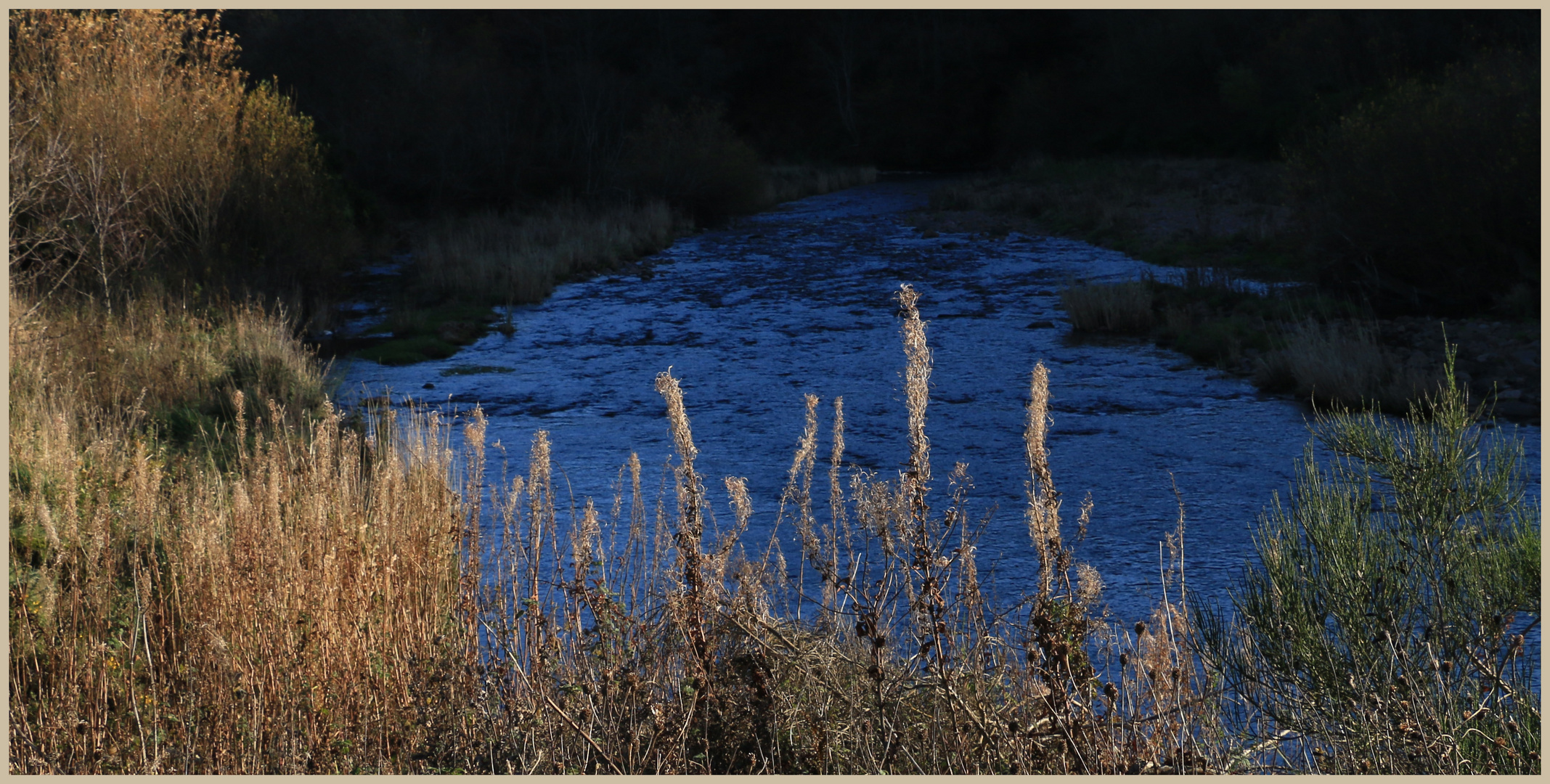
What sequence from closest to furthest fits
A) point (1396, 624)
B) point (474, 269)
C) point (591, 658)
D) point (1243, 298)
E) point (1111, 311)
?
point (1396, 624) < point (591, 658) < point (1111, 311) < point (1243, 298) < point (474, 269)

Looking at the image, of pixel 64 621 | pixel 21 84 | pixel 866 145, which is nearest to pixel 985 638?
pixel 64 621

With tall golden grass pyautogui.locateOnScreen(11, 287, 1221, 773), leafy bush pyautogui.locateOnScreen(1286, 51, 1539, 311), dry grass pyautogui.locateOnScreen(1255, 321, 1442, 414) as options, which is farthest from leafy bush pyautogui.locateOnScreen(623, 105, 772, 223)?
tall golden grass pyautogui.locateOnScreen(11, 287, 1221, 773)

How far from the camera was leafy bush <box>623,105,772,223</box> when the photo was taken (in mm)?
27203

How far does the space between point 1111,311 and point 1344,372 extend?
142 inches

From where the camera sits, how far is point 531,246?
20.5 m

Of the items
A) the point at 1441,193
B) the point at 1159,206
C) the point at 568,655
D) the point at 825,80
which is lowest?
the point at 568,655

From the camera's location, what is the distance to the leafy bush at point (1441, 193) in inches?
494

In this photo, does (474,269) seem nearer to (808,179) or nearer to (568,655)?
(568,655)

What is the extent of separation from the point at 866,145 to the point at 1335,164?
37.5 metres

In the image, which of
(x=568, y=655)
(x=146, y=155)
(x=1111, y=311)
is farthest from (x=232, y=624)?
(x=1111, y=311)

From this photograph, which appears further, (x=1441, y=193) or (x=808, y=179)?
(x=808, y=179)

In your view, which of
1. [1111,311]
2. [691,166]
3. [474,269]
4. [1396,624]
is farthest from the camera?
[691,166]

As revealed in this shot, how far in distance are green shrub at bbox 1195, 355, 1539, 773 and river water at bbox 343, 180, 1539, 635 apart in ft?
2.06

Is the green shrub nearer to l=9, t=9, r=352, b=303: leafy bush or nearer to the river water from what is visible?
the river water
